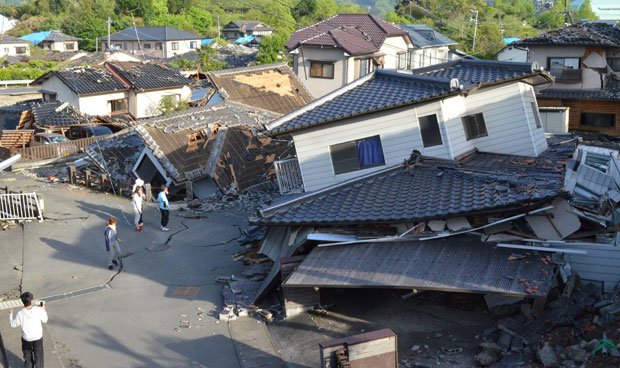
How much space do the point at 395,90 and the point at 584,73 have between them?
1881cm

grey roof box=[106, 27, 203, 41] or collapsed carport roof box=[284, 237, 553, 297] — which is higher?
grey roof box=[106, 27, 203, 41]

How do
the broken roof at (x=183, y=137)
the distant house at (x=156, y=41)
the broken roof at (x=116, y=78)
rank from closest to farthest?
the broken roof at (x=183, y=137), the broken roof at (x=116, y=78), the distant house at (x=156, y=41)

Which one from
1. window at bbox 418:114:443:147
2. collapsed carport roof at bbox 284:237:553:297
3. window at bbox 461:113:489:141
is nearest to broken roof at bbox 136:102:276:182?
window at bbox 418:114:443:147

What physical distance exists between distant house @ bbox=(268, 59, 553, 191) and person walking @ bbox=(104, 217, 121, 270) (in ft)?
14.4

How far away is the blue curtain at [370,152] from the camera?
14868 millimetres

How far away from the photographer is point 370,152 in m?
14.9

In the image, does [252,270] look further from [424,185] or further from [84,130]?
[84,130]

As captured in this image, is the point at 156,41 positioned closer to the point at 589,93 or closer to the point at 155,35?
the point at 155,35

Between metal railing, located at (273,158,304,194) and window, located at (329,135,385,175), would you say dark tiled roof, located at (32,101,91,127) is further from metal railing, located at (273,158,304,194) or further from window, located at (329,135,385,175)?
window, located at (329,135,385,175)

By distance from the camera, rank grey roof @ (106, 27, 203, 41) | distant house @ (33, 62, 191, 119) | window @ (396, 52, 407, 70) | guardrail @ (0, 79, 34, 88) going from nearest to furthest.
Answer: distant house @ (33, 62, 191, 119), window @ (396, 52, 407, 70), guardrail @ (0, 79, 34, 88), grey roof @ (106, 27, 203, 41)

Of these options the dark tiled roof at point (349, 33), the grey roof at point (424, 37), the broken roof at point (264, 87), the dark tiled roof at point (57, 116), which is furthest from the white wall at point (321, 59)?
the dark tiled roof at point (57, 116)

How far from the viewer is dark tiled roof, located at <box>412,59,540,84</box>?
1559 cm

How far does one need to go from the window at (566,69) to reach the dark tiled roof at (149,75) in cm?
2258

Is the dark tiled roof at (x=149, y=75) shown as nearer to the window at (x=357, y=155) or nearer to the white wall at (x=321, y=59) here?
the white wall at (x=321, y=59)
